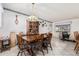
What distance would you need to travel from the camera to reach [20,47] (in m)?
1.57

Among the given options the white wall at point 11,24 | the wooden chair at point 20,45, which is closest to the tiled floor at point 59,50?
the wooden chair at point 20,45

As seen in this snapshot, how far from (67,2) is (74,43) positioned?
0.78 meters

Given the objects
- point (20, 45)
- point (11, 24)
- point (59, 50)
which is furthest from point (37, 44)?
point (11, 24)

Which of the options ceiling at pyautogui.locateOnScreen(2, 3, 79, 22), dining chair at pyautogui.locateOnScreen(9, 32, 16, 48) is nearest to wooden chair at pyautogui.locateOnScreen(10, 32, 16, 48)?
dining chair at pyautogui.locateOnScreen(9, 32, 16, 48)

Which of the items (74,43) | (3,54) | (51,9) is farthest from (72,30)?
(3,54)

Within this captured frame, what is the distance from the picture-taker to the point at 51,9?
1545 mm

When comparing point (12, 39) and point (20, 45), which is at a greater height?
point (12, 39)

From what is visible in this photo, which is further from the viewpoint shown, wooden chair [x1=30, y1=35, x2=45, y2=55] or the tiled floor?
wooden chair [x1=30, y1=35, x2=45, y2=55]

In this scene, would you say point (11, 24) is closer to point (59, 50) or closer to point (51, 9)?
point (51, 9)

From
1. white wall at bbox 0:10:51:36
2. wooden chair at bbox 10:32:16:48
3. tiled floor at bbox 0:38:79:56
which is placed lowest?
tiled floor at bbox 0:38:79:56

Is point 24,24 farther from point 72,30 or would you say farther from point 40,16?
point 72,30

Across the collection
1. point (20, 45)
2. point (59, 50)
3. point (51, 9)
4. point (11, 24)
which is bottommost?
point (59, 50)

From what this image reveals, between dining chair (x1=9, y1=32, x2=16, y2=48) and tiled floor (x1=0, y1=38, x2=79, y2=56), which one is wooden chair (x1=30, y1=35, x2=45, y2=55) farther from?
A: dining chair (x1=9, y1=32, x2=16, y2=48)

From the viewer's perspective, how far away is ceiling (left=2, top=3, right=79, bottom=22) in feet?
4.86
